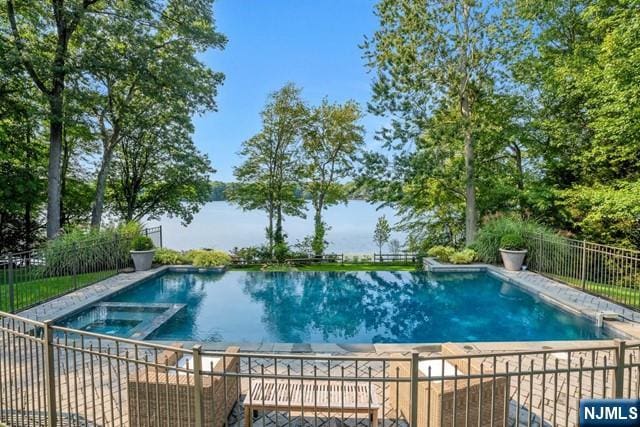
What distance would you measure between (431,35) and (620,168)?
8385 millimetres

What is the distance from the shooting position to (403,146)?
1486 cm

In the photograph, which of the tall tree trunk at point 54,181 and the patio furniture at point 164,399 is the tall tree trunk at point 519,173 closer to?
the patio furniture at point 164,399

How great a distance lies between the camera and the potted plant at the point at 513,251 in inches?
440

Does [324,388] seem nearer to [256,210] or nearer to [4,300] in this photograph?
[4,300]

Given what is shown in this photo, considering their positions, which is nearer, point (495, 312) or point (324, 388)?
point (324, 388)

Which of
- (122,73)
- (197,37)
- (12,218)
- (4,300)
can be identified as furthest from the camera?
(12,218)

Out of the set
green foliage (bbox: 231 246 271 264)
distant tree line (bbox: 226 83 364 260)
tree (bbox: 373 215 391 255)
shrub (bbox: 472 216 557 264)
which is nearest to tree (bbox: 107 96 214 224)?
distant tree line (bbox: 226 83 364 260)

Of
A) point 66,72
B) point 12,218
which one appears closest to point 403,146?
point 66,72

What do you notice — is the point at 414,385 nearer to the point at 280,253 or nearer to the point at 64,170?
the point at 280,253

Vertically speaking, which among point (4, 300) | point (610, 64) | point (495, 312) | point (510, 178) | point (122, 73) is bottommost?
point (495, 312)

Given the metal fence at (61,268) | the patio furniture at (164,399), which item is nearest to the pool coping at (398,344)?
the metal fence at (61,268)

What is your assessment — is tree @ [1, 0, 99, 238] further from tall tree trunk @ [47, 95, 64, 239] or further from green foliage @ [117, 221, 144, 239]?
green foliage @ [117, 221, 144, 239]

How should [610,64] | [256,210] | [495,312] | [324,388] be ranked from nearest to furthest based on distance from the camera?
[324,388], [495,312], [610,64], [256,210]

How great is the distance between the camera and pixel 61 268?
9898mm
